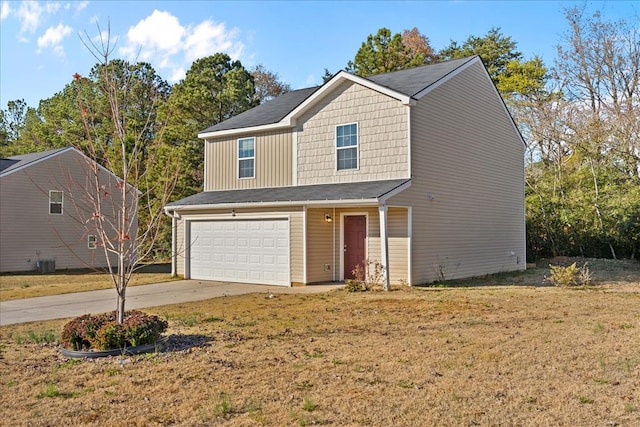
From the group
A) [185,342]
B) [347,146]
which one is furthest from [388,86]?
[185,342]

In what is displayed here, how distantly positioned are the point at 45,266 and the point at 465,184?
59.0 ft

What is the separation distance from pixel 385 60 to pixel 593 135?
42.5 ft

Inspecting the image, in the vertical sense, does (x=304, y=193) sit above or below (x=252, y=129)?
below

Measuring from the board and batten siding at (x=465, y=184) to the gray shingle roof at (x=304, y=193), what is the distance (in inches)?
23.1

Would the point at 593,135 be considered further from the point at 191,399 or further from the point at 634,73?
the point at 191,399

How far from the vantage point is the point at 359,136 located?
49.9 feet

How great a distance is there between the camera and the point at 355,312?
397 inches

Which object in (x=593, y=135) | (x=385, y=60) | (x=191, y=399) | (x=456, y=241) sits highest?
(x=385, y=60)

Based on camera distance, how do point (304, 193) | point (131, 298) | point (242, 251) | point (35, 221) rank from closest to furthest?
point (131, 298), point (304, 193), point (242, 251), point (35, 221)

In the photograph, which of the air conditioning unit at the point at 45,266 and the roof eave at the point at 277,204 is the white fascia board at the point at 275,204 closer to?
the roof eave at the point at 277,204

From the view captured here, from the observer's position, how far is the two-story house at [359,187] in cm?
1435

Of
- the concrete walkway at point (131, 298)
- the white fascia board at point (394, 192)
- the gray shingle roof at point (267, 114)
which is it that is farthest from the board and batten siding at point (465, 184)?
→ the gray shingle roof at point (267, 114)

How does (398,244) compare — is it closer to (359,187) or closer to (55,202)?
(359,187)

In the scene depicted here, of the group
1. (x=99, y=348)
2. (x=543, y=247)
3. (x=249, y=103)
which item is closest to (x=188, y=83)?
(x=249, y=103)
